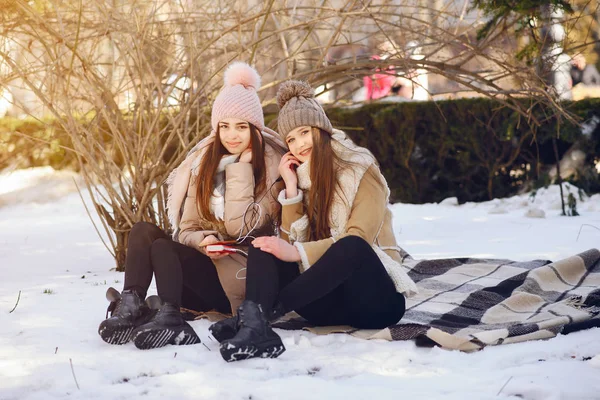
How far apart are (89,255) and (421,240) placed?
258 centimetres

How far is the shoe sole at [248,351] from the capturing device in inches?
109

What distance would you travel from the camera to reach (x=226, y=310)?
3.54m

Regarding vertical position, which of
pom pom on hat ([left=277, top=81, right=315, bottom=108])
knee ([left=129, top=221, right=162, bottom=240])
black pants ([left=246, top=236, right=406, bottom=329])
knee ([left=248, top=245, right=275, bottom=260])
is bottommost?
black pants ([left=246, top=236, right=406, bottom=329])

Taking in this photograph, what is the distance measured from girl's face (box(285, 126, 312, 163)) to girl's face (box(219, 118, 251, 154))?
24 cm

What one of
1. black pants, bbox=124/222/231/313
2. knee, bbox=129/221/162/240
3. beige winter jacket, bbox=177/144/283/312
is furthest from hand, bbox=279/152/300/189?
knee, bbox=129/221/162/240

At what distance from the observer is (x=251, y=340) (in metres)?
2.83

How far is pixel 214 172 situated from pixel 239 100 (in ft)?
1.14

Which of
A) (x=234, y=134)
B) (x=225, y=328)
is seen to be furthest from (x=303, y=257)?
(x=234, y=134)

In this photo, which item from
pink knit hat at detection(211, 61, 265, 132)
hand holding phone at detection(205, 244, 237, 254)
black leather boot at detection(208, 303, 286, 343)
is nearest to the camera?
black leather boot at detection(208, 303, 286, 343)

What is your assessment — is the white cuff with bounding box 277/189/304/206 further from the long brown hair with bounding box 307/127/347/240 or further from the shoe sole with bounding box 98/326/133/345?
the shoe sole with bounding box 98/326/133/345

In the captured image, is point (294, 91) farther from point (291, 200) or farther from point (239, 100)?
point (291, 200)

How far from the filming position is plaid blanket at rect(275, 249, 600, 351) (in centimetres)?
308

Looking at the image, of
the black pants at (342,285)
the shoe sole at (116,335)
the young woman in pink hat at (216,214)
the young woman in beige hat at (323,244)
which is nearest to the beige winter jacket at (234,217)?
the young woman in pink hat at (216,214)

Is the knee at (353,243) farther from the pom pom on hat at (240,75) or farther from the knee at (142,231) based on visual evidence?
the pom pom on hat at (240,75)
